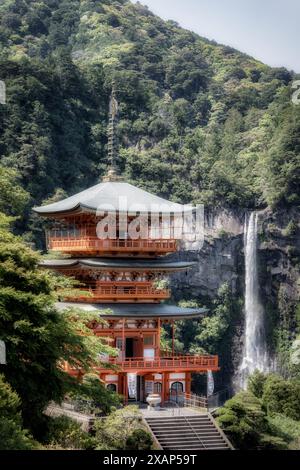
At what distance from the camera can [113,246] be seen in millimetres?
41344

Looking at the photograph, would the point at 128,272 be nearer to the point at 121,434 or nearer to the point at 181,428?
the point at 181,428

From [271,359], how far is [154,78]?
4327 centimetres

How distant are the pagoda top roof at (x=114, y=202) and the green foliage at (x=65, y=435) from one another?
11.3m

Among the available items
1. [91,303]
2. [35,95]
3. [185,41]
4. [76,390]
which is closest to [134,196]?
[91,303]

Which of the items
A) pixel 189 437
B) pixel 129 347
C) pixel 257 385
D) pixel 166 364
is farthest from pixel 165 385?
pixel 257 385

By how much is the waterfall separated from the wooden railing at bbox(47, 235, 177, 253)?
120 ft

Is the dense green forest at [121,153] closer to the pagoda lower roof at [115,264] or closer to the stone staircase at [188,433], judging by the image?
the stone staircase at [188,433]

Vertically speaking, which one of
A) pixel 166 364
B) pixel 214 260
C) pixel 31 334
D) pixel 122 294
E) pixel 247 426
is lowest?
pixel 247 426

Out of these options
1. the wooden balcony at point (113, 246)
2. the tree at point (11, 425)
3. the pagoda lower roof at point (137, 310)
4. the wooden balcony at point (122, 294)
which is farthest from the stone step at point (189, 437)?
the wooden balcony at point (113, 246)

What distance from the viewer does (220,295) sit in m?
79.3

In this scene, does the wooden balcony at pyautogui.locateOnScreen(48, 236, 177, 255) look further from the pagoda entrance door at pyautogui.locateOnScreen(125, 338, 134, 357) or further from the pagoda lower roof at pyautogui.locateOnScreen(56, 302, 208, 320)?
the pagoda entrance door at pyautogui.locateOnScreen(125, 338, 134, 357)

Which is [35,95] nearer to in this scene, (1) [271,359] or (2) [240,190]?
(2) [240,190]

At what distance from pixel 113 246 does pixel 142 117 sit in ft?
179

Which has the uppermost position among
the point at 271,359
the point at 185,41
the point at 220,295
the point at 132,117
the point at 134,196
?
the point at 185,41
